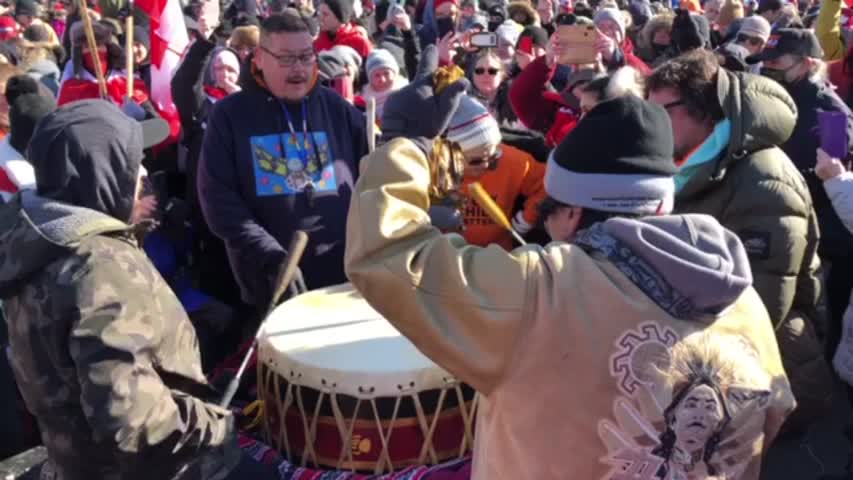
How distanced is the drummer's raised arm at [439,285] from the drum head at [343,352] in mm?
1018

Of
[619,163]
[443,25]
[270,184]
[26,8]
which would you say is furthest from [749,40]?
[26,8]

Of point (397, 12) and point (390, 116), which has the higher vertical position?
point (390, 116)

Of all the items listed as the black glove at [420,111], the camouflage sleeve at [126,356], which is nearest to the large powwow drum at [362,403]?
the camouflage sleeve at [126,356]

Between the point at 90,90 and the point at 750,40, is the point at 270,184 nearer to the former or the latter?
the point at 90,90

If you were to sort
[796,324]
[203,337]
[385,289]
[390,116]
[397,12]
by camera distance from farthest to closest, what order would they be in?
1. [397,12]
2. [203,337]
3. [796,324]
4. [390,116]
5. [385,289]

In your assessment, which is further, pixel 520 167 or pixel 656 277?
pixel 520 167

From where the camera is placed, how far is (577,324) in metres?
1.50

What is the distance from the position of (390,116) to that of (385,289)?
0.54 metres

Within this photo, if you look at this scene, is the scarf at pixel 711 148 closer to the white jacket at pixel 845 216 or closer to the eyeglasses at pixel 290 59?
the white jacket at pixel 845 216

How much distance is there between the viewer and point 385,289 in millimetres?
1484

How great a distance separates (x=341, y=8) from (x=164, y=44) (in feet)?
7.75

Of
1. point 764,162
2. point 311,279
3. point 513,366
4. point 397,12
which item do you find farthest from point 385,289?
point 397,12

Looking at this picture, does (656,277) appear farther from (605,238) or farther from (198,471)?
(198,471)

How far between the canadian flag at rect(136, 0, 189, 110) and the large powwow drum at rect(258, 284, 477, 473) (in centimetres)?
283
